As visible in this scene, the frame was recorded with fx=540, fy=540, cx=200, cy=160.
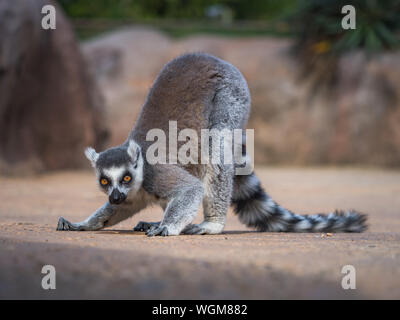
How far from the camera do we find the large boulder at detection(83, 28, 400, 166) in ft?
47.5

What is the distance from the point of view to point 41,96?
40.1ft

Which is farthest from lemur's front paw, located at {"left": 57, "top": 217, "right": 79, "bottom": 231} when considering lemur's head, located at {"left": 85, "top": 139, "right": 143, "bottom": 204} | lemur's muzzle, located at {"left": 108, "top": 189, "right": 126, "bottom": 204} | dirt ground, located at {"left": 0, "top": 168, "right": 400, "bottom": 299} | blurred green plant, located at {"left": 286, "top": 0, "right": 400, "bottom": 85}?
blurred green plant, located at {"left": 286, "top": 0, "right": 400, "bottom": 85}

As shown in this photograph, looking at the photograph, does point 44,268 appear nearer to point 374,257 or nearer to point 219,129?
point 374,257

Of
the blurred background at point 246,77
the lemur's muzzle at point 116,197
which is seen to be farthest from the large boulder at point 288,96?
the lemur's muzzle at point 116,197

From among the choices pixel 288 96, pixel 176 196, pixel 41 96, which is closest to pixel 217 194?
pixel 176 196

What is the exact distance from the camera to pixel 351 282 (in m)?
2.81

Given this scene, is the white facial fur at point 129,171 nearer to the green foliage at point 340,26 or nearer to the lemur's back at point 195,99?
the lemur's back at point 195,99

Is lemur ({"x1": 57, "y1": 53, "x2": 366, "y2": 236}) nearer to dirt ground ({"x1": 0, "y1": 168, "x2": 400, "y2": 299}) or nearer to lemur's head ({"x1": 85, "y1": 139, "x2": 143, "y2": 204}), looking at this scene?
lemur's head ({"x1": 85, "y1": 139, "x2": 143, "y2": 204})

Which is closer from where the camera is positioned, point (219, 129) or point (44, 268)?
point (44, 268)

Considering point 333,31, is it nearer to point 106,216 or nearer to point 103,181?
point 106,216

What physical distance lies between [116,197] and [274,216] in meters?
1.68

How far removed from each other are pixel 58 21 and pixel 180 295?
35.4ft

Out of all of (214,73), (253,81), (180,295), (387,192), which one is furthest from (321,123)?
(180,295)

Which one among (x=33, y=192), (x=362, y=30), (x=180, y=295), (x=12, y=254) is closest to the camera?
(x=180, y=295)
